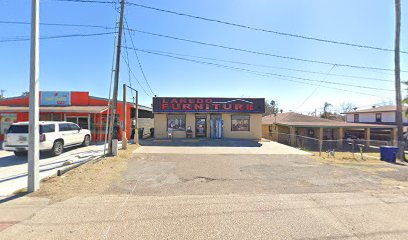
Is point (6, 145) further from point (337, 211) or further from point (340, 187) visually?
point (340, 187)

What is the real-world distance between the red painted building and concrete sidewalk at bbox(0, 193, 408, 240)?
1302 centimetres

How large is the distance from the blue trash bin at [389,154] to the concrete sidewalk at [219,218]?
9026 mm

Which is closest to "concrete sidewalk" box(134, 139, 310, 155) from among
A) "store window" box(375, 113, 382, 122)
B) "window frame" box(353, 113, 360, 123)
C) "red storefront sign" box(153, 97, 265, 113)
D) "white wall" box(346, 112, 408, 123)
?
"red storefront sign" box(153, 97, 265, 113)

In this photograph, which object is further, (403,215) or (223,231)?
(403,215)

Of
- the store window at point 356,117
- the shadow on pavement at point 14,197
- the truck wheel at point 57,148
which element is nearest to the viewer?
the shadow on pavement at point 14,197

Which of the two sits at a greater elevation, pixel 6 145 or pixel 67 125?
pixel 67 125

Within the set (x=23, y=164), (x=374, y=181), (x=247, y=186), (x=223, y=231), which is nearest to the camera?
(x=223, y=231)

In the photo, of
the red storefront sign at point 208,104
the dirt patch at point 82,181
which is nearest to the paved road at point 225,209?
the dirt patch at point 82,181

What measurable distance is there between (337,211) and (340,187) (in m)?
2.10

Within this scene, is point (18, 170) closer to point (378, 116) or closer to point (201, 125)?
point (201, 125)

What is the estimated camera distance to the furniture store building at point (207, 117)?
18.4 meters

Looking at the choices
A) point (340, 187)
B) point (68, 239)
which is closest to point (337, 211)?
point (340, 187)

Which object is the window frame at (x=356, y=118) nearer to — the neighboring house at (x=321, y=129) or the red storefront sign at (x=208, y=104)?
the neighboring house at (x=321, y=129)

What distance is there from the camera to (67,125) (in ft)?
38.6
